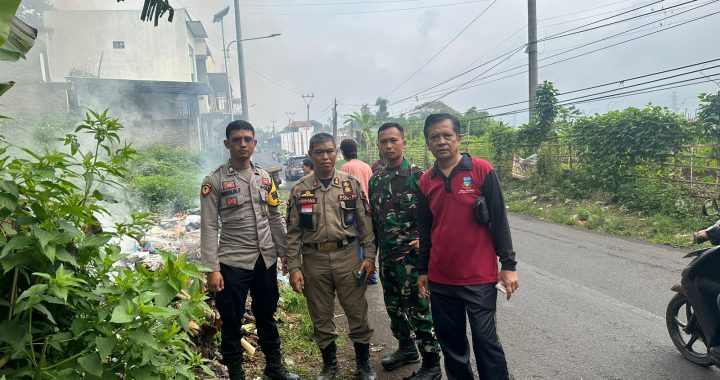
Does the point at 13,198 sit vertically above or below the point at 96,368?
above

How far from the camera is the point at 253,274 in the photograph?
3.37m

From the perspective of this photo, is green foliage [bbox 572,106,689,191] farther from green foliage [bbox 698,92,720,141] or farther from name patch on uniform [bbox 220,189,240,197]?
name patch on uniform [bbox 220,189,240,197]

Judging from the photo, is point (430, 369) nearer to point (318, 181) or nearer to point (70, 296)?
point (318, 181)

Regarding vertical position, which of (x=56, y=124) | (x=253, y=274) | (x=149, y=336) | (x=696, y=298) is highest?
(x=56, y=124)

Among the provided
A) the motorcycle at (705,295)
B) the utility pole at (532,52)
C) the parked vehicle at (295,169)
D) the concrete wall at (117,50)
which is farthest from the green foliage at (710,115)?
the concrete wall at (117,50)

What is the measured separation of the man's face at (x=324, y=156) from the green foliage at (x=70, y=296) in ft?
5.46

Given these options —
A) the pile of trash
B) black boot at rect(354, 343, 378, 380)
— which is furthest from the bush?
the pile of trash

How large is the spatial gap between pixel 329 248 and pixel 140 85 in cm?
1927

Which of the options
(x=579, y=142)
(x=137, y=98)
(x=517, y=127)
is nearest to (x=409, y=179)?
(x=579, y=142)

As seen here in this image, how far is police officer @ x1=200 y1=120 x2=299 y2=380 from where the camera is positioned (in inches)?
128

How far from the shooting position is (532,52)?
15578 millimetres

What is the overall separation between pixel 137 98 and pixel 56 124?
24.4 ft

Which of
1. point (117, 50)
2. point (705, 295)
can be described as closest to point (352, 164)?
point (705, 295)

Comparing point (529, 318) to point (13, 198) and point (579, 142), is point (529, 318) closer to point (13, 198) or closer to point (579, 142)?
point (13, 198)
